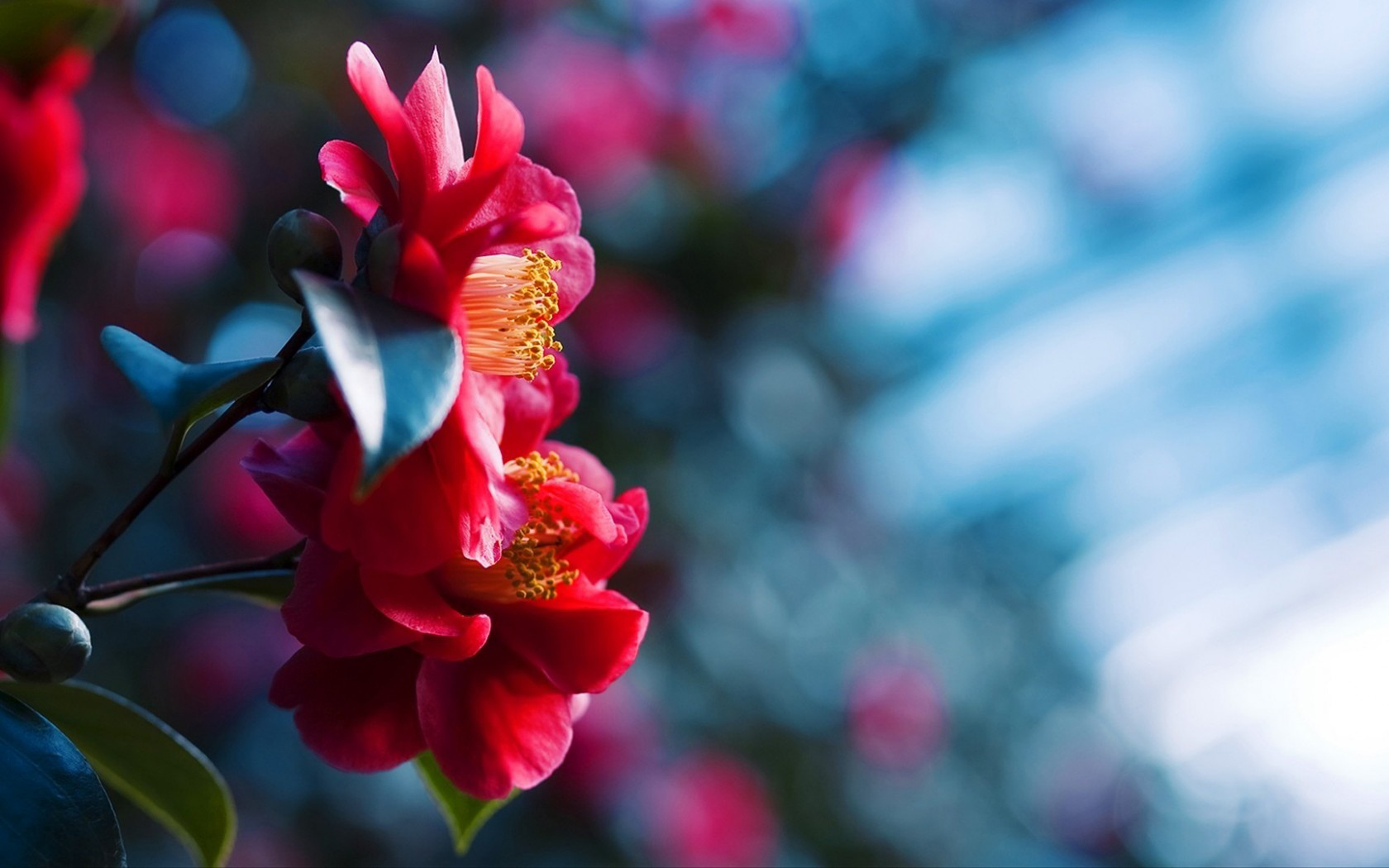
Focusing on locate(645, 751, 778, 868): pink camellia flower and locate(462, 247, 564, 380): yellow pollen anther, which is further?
locate(645, 751, 778, 868): pink camellia flower

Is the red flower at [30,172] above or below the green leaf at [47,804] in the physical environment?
above

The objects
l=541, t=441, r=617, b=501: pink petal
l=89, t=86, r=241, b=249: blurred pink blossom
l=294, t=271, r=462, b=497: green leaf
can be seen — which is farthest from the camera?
l=89, t=86, r=241, b=249: blurred pink blossom

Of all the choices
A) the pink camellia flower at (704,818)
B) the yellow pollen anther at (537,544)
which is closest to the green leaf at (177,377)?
the yellow pollen anther at (537,544)

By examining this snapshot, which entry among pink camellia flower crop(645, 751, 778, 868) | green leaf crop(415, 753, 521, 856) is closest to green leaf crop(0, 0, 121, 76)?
green leaf crop(415, 753, 521, 856)

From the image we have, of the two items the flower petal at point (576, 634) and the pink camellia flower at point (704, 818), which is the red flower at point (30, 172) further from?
the pink camellia flower at point (704, 818)

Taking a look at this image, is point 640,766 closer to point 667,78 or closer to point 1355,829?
point 667,78

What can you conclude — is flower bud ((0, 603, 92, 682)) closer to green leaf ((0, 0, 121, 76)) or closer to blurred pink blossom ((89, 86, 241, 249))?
green leaf ((0, 0, 121, 76))
